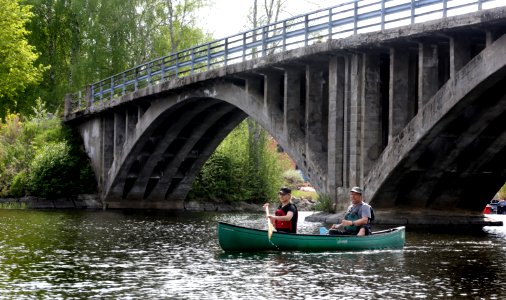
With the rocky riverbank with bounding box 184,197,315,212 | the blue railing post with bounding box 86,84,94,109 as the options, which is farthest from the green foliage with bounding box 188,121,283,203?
the blue railing post with bounding box 86,84,94,109

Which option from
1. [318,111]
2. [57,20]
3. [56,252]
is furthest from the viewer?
[57,20]

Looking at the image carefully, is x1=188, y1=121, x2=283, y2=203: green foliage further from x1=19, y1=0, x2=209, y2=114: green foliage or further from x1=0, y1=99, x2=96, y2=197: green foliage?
x1=19, y1=0, x2=209, y2=114: green foliage

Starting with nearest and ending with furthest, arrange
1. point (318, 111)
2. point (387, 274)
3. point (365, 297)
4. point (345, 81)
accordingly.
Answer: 1. point (365, 297)
2. point (387, 274)
3. point (345, 81)
4. point (318, 111)

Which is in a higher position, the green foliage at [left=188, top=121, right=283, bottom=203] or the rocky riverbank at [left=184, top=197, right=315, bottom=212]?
the green foliage at [left=188, top=121, right=283, bottom=203]

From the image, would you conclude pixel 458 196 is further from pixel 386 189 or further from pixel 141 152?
pixel 141 152

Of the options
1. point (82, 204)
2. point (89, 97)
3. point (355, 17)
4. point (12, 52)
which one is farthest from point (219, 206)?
point (355, 17)

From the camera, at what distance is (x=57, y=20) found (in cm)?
7150

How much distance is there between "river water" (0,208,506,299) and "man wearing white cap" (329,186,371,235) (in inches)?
31.2

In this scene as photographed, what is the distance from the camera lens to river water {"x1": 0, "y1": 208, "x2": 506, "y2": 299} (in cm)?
1495

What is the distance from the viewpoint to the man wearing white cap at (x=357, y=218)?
73.9ft

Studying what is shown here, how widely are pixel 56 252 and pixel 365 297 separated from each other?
392 inches

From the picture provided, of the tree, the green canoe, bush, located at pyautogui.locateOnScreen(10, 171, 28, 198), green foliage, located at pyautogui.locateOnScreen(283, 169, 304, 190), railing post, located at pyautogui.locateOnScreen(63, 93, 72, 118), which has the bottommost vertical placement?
the green canoe

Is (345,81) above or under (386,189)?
above

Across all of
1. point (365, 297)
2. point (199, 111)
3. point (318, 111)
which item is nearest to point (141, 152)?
point (199, 111)
